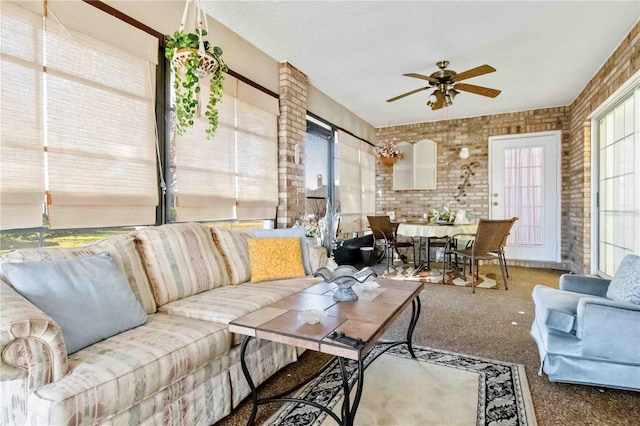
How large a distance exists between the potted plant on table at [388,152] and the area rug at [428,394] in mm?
4716

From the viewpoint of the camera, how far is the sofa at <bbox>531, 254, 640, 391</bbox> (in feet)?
5.82

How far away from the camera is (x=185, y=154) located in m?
2.77

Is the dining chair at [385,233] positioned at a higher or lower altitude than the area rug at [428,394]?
higher

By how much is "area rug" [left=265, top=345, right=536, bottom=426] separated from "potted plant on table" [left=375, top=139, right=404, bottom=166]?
15.5 feet

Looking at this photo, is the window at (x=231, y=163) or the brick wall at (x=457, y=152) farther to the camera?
the brick wall at (x=457, y=152)

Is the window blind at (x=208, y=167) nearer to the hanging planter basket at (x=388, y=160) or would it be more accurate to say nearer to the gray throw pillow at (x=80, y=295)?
the gray throw pillow at (x=80, y=295)

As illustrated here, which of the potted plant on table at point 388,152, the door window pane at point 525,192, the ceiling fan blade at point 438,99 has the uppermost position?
the ceiling fan blade at point 438,99

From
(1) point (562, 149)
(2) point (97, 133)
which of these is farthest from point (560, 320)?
(1) point (562, 149)

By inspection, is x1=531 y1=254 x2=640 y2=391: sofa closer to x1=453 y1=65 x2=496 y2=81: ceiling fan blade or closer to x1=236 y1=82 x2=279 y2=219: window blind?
x1=453 y1=65 x2=496 y2=81: ceiling fan blade

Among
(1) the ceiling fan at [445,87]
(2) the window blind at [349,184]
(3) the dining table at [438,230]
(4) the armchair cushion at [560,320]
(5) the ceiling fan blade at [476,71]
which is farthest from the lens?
(2) the window blind at [349,184]

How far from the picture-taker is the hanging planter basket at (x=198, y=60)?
7.06 ft

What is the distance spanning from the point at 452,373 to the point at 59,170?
2.68m

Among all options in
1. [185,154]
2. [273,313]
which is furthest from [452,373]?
[185,154]

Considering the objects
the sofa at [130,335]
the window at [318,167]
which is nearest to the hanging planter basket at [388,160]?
the window at [318,167]
